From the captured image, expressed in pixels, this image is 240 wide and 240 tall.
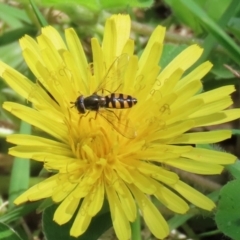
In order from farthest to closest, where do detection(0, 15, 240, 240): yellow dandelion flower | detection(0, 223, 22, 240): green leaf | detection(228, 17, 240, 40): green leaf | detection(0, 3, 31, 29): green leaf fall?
detection(0, 3, 31, 29): green leaf → detection(228, 17, 240, 40): green leaf → detection(0, 223, 22, 240): green leaf → detection(0, 15, 240, 240): yellow dandelion flower

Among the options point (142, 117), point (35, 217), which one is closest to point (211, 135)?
point (142, 117)

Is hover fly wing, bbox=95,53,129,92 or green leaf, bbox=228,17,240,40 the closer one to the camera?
hover fly wing, bbox=95,53,129,92

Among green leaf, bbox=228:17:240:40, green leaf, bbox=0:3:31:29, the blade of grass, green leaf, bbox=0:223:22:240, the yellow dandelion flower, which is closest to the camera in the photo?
the yellow dandelion flower

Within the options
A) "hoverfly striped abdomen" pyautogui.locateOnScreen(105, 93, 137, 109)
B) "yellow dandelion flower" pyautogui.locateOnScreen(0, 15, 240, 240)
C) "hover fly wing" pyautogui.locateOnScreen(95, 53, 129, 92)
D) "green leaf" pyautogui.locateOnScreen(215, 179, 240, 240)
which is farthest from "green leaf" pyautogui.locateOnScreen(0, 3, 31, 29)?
"green leaf" pyautogui.locateOnScreen(215, 179, 240, 240)

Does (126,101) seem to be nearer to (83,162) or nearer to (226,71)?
(83,162)

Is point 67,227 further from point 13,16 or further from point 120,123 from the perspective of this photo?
point 13,16

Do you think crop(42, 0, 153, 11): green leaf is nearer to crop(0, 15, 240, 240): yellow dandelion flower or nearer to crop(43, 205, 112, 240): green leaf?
crop(0, 15, 240, 240): yellow dandelion flower

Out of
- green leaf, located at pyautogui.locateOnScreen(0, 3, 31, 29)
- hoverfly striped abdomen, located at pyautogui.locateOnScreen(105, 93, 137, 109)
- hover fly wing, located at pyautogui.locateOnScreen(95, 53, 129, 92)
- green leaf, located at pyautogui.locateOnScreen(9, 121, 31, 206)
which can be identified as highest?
green leaf, located at pyautogui.locateOnScreen(0, 3, 31, 29)
